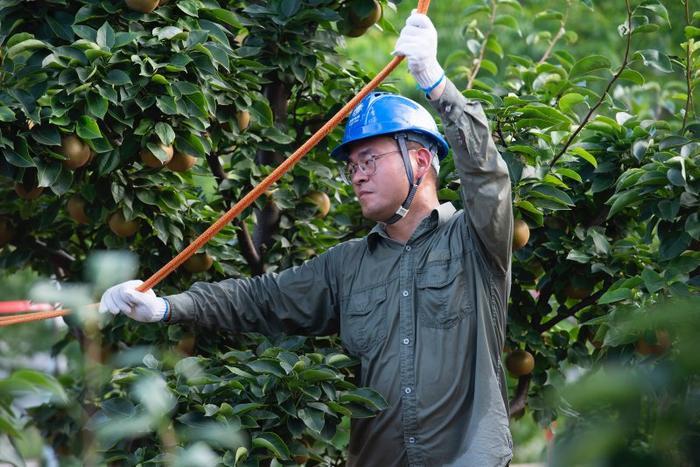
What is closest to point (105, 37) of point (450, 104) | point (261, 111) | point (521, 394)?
point (261, 111)

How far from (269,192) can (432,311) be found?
109 centimetres

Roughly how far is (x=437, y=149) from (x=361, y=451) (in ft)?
3.67

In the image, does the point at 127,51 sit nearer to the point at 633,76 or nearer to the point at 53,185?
the point at 53,185

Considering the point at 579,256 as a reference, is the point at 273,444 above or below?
below

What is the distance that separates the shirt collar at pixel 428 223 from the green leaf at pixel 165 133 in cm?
75

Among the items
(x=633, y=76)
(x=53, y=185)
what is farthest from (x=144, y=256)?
(x=633, y=76)

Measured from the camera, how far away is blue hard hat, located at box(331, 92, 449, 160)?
141 inches

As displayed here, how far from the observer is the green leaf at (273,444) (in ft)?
9.95

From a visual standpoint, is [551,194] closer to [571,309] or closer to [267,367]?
[571,309]

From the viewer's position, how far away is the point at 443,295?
3301mm

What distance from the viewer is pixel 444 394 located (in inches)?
126

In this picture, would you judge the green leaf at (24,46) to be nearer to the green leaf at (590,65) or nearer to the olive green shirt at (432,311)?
the olive green shirt at (432,311)

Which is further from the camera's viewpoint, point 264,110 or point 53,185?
point 264,110

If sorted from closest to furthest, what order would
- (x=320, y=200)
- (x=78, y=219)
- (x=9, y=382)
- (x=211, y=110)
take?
(x=9, y=382) → (x=211, y=110) → (x=78, y=219) → (x=320, y=200)
